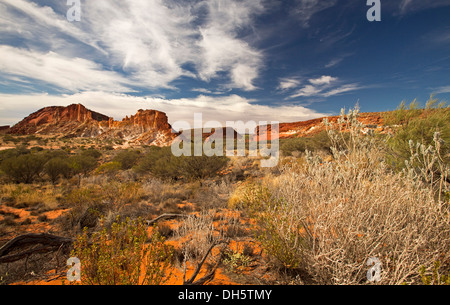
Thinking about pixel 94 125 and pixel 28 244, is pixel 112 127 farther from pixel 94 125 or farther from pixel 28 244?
pixel 28 244

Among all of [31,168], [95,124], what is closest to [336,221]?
[31,168]

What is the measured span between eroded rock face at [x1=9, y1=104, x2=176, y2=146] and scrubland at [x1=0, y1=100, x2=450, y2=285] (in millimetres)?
39798

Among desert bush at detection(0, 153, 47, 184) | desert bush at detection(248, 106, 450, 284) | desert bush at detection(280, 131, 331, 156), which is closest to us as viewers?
desert bush at detection(248, 106, 450, 284)

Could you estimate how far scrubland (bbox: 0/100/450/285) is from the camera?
1808mm

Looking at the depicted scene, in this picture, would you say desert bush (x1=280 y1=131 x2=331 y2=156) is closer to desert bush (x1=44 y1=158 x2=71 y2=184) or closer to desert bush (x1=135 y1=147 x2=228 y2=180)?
desert bush (x1=135 y1=147 x2=228 y2=180)

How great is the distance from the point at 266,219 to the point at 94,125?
73202mm

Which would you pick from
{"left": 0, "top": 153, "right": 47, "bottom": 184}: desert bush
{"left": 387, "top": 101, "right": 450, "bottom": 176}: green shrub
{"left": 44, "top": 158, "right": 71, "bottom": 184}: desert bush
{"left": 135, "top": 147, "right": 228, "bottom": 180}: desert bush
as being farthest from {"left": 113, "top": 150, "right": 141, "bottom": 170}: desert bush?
{"left": 387, "top": 101, "right": 450, "bottom": 176}: green shrub

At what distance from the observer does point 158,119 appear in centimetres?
5906

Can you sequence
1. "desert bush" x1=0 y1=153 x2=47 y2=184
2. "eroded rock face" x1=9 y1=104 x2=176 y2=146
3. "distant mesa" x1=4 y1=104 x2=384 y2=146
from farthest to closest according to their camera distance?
"eroded rock face" x1=9 y1=104 x2=176 y2=146, "distant mesa" x1=4 y1=104 x2=384 y2=146, "desert bush" x1=0 y1=153 x2=47 y2=184

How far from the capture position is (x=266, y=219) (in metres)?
2.74

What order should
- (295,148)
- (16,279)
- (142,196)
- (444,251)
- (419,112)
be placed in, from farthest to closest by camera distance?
1. (295,148)
2. (142,196)
3. (419,112)
4. (16,279)
5. (444,251)

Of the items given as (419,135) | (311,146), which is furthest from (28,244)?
(311,146)

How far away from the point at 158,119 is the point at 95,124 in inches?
862
